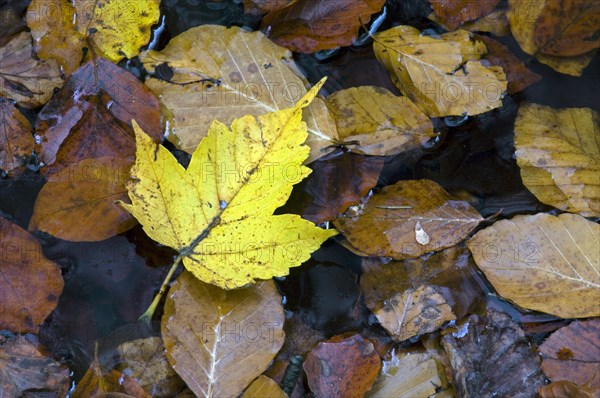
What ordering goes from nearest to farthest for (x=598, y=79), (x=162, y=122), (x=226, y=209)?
(x=226, y=209) < (x=162, y=122) < (x=598, y=79)

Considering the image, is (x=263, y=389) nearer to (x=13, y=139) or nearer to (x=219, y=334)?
(x=219, y=334)

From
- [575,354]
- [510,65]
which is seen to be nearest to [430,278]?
[575,354]

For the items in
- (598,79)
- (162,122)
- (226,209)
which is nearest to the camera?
(226,209)

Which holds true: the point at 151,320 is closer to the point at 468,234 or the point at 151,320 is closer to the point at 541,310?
the point at 468,234

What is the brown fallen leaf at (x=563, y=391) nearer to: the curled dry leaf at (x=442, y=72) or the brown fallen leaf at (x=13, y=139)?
the curled dry leaf at (x=442, y=72)

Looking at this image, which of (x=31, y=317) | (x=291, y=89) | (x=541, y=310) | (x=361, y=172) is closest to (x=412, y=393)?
(x=541, y=310)

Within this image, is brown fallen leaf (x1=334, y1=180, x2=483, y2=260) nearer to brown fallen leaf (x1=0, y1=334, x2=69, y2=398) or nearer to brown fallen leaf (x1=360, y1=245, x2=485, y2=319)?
brown fallen leaf (x1=360, y1=245, x2=485, y2=319)

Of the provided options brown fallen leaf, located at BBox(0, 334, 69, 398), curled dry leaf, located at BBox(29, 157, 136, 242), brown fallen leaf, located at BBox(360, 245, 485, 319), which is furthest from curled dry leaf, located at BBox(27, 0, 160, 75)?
brown fallen leaf, located at BBox(360, 245, 485, 319)
